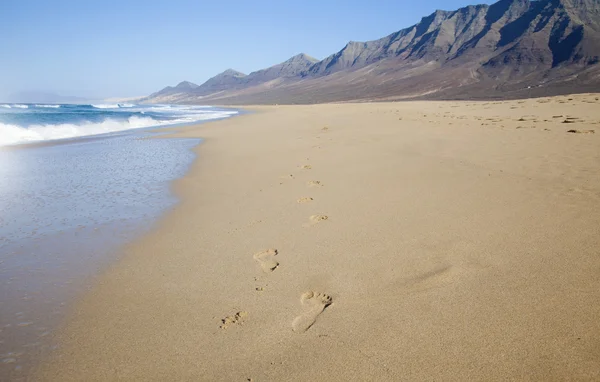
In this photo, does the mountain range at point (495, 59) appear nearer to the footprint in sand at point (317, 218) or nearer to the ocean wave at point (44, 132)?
the ocean wave at point (44, 132)

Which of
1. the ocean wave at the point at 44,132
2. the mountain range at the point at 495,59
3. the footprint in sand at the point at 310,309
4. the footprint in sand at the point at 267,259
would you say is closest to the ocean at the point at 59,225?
the footprint in sand at the point at 267,259

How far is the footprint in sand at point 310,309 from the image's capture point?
242 centimetres

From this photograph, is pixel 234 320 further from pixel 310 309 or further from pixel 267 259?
pixel 267 259

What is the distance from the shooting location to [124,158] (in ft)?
33.5

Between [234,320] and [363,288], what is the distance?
1042 millimetres

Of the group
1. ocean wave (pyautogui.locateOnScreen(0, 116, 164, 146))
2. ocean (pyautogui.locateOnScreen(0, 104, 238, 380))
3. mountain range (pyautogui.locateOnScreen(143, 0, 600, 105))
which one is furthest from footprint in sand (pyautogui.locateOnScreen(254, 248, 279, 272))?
mountain range (pyautogui.locateOnScreen(143, 0, 600, 105))

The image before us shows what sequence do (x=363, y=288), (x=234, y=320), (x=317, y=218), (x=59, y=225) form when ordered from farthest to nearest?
(x=59, y=225) < (x=317, y=218) < (x=363, y=288) < (x=234, y=320)

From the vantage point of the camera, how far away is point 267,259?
350 cm

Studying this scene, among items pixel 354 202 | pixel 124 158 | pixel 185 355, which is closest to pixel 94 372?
pixel 185 355

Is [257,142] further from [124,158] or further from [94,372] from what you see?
[94,372]

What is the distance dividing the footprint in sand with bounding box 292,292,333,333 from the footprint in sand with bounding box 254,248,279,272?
0.59 metres

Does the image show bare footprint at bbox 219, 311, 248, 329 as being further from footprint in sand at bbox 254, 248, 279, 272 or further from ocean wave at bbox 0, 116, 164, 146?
ocean wave at bbox 0, 116, 164, 146

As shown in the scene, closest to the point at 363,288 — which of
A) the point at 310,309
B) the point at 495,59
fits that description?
the point at 310,309

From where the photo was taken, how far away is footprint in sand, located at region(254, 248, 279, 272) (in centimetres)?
332
